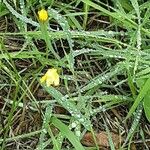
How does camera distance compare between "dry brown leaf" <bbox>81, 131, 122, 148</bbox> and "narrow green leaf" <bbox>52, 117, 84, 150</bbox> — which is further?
"dry brown leaf" <bbox>81, 131, 122, 148</bbox>

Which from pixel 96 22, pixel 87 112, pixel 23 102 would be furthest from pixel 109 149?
pixel 96 22

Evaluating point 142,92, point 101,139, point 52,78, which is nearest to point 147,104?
point 142,92

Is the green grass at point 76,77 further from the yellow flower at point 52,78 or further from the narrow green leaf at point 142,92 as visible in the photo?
the yellow flower at point 52,78

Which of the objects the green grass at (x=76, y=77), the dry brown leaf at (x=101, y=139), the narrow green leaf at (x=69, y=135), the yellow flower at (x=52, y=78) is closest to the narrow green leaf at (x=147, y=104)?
the green grass at (x=76, y=77)

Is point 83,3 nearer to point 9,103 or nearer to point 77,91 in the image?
point 77,91

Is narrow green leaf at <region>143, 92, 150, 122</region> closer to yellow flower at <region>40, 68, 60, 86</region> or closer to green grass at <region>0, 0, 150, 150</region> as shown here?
green grass at <region>0, 0, 150, 150</region>

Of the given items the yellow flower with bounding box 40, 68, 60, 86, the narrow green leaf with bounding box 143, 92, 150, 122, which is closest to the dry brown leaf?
the narrow green leaf with bounding box 143, 92, 150, 122
